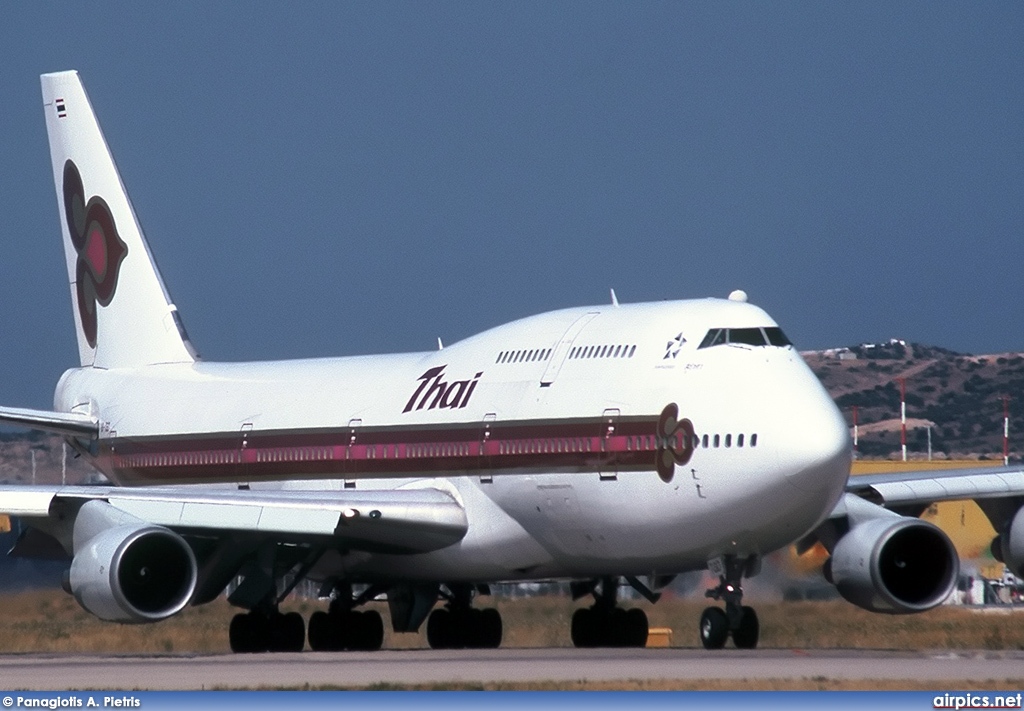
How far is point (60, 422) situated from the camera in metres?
34.1

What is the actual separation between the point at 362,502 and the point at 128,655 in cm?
407

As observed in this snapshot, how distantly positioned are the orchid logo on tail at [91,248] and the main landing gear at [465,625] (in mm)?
9335

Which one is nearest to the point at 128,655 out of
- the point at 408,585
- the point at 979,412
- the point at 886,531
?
the point at 408,585

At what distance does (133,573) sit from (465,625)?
6.15 metres

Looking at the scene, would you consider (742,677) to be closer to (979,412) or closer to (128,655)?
(128,655)

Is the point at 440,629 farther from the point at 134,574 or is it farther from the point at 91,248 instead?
the point at 91,248

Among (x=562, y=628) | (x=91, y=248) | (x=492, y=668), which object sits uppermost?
(x=91, y=248)

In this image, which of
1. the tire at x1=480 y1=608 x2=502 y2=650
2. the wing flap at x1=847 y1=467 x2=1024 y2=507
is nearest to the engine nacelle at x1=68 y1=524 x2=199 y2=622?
the tire at x1=480 y1=608 x2=502 y2=650

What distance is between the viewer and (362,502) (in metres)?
27.0

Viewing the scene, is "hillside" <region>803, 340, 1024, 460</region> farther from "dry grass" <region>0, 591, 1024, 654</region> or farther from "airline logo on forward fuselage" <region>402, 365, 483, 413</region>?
"airline logo on forward fuselage" <region>402, 365, 483, 413</region>

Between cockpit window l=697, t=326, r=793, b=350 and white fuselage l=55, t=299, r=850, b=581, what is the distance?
0.09 m

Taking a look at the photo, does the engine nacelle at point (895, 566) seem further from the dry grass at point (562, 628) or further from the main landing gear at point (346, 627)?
the main landing gear at point (346, 627)

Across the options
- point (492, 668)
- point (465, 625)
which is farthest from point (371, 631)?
point (492, 668)

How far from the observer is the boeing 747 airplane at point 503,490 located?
24125 millimetres
